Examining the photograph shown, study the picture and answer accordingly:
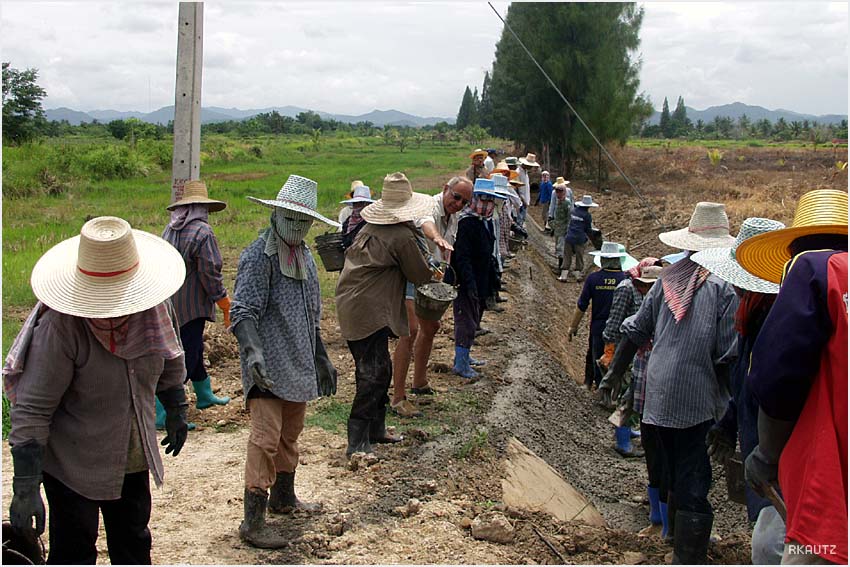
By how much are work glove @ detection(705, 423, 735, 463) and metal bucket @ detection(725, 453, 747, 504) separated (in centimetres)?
4

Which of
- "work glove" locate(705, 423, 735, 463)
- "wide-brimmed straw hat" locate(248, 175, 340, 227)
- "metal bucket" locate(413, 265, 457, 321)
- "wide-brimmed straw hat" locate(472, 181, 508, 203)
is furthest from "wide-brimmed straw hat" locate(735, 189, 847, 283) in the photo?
"wide-brimmed straw hat" locate(472, 181, 508, 203)

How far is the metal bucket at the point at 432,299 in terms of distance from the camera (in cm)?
694

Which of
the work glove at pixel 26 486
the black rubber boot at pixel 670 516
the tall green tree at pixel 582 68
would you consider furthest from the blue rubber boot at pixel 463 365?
the tall green tree at pixel 582 68

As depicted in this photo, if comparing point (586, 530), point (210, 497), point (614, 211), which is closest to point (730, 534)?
point (586, 530)

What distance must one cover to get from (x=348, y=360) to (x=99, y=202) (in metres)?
16.6

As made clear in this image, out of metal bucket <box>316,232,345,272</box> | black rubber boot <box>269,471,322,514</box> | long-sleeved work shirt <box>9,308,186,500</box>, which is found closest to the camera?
long-sleeved work shirt <box>9,308,186,500</box>

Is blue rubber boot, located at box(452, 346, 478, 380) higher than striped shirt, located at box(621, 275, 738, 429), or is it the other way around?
striped shirt, located at box(621, 275, 738, 429)

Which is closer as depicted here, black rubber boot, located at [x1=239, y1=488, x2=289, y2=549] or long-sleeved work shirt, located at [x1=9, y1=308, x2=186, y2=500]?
long-sleeved work shirt, located at [x1=9, y1=308, x2=186, y2=500]

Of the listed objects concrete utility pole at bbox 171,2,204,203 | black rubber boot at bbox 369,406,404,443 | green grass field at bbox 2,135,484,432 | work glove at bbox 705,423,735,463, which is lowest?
green grass field at bbox 2,135,484,432

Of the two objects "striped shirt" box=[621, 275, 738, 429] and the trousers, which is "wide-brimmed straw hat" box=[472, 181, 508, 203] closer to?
"striped shirt" box=[621, 275, 738, 429]

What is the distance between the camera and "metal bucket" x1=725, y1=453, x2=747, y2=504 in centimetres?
464

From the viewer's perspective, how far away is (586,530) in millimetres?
5328

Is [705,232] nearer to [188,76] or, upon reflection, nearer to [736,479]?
[736,479]

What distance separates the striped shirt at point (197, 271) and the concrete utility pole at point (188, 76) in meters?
0.60
